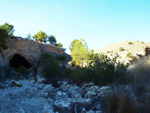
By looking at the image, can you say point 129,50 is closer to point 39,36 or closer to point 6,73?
point 6,73

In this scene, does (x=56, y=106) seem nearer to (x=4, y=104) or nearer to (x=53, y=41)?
(x=4, y=104)

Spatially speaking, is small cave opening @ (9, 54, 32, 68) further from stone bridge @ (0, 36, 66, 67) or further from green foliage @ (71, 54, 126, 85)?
green foliage @ (71, 54, 126, 85)

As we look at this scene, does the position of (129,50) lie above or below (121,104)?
above

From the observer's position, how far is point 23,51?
45.0ft

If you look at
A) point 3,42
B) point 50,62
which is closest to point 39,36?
point 3,42

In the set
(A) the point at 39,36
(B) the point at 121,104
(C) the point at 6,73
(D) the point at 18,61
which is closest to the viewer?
(B) the point at 121,104

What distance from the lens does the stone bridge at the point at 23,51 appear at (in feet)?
40.3

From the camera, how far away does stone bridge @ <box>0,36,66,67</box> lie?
1229 cm

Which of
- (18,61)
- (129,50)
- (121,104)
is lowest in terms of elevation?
(121,104)

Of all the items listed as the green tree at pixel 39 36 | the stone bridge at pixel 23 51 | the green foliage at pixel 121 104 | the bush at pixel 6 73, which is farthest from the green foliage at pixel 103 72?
the green tree at pixel 39 36

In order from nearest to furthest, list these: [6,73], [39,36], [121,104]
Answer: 1. [121,104]
2. [6,73]
3. [39,36]

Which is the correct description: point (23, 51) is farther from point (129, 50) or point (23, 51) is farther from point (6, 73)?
point (129, 50)

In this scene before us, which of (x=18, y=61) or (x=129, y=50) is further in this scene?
(x=129, y=50)

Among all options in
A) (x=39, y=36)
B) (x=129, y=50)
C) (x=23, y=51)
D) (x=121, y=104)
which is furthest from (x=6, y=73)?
(x=39, y=36)
